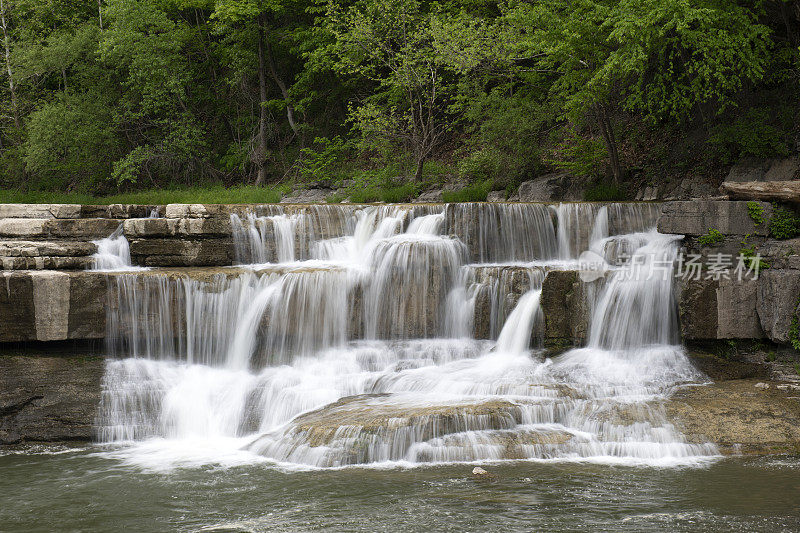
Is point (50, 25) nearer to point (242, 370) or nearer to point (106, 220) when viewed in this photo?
point (106, 220)

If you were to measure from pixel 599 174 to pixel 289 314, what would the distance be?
9736 mm

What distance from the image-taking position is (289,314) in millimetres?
11227

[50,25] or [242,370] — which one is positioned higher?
[50,25]

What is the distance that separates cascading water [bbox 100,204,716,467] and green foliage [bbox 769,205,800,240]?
5.40 feet

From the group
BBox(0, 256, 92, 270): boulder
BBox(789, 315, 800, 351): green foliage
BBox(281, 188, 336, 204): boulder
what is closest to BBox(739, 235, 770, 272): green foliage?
BBox(789, 315, 800, 351): green foliage

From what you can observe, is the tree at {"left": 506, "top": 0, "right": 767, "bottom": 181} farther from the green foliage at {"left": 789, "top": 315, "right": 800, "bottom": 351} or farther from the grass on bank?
the grass on bank

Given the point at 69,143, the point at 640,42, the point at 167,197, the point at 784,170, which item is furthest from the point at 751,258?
the point at 69,143

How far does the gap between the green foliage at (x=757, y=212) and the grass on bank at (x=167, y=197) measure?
14.8 m

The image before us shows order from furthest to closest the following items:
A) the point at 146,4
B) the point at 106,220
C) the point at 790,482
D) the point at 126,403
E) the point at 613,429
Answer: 1. the point at 146,4
2. the point at 106,220
3. the point at 126,403
4. the point at 613,429
5. the point at 790,482

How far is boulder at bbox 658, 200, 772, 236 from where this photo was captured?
34.5 feet

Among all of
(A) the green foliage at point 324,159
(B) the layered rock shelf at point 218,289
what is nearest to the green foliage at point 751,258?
(B) the layered rock shelf at point 218,289

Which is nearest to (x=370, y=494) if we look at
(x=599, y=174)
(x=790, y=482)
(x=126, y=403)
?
(x=790, y=482)

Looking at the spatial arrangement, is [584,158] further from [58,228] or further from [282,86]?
[282,86]

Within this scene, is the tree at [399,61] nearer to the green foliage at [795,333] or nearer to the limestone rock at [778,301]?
the limestone rock at [778,301]
